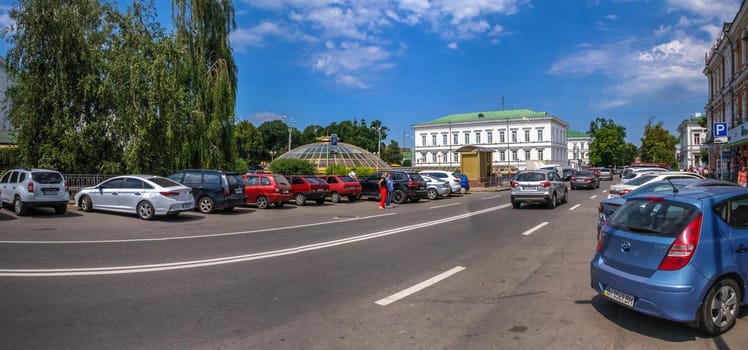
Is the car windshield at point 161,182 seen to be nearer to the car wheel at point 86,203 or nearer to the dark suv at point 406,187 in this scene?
the car wheel at point 86,203

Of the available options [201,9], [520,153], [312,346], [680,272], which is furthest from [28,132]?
[520,153]

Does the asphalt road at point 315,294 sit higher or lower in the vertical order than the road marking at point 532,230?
higher

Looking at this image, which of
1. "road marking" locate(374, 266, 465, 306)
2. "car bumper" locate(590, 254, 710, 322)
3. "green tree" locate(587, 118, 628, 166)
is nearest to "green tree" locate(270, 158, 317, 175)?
"road marking" locate(374, 266, 465, 306)

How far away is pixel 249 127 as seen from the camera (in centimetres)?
9475

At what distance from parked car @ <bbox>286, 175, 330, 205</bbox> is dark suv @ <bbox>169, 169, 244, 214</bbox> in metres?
5.06

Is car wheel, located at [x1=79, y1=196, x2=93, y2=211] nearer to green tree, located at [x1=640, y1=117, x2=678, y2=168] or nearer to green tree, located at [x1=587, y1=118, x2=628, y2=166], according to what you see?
green tree, located at [x1=640, y1=117, x2=678, y2=168]

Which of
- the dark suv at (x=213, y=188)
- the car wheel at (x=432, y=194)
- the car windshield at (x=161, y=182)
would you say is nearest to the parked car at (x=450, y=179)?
the car wheel at (x=432, y=194)

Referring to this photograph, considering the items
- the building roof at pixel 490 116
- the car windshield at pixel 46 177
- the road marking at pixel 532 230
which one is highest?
the building roof at pixel 490 116

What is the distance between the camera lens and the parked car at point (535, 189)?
19.3 m

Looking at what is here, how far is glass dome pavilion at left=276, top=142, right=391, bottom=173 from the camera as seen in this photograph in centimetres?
6016

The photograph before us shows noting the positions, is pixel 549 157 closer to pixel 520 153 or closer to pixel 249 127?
pixel 520 153

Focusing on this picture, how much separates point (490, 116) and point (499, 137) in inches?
316

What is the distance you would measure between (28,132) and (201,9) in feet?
37.9

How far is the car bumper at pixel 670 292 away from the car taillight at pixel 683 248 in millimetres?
60
